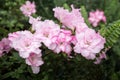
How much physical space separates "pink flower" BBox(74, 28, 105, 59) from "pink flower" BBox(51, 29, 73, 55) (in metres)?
0.06

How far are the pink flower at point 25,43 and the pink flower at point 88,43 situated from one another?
10.4 inches

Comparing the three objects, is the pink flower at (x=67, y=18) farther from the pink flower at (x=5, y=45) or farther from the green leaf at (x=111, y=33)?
the pink flower at (x=5, y=45)

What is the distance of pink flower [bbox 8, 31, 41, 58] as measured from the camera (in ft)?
7.45

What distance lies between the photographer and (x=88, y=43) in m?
2.31

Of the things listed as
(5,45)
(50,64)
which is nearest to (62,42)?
(50,64)

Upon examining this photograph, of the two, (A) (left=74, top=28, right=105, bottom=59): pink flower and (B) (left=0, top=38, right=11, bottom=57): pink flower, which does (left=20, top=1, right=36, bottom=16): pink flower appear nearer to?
(B) (left=0, top=38, right=11, bottom=57): pink flower

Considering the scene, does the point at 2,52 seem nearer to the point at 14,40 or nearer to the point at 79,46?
the point at 14,40

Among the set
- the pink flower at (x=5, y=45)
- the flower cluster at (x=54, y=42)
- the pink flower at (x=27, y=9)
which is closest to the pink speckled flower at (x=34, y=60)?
the flower cluster at (x=54, y=42)

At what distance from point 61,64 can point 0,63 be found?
527 mm

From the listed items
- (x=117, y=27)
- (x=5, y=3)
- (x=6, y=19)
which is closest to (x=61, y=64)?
(x=117, y=27)

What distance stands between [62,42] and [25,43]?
245 mm

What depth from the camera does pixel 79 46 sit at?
2.29 meters

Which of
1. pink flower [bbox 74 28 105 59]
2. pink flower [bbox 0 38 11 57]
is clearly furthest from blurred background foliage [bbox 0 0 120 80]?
pink flower [bbox 74 28 105 59]

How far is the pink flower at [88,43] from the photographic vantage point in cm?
228
